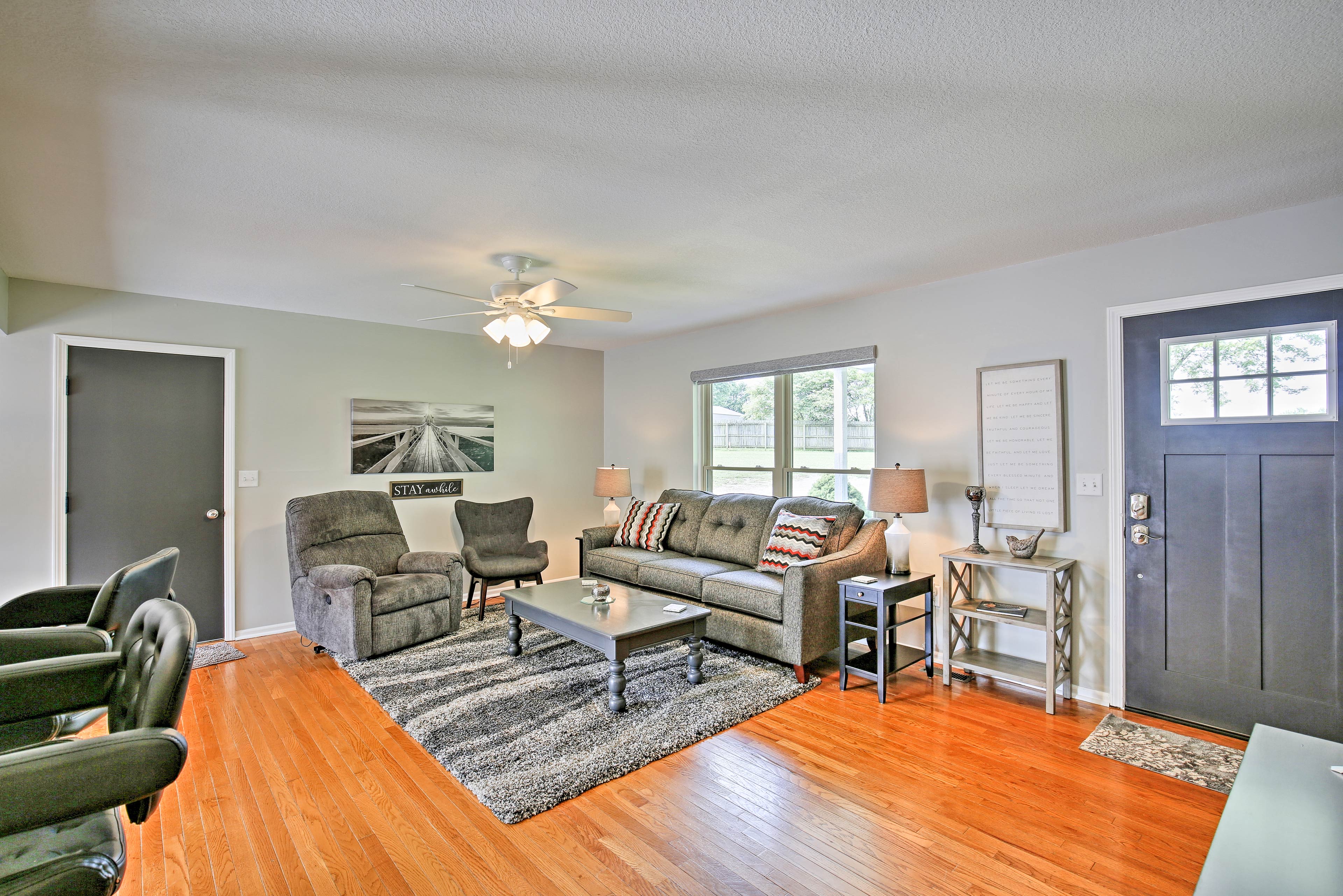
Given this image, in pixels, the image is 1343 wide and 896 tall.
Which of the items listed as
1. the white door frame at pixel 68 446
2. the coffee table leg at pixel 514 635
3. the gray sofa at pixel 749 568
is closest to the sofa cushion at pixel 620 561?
the gray sofa at pixel 749 568

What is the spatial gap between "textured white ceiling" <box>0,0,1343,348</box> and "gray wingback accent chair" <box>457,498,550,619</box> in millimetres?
2519

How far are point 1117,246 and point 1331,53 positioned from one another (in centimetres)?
163

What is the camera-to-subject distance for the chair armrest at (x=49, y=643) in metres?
1.97

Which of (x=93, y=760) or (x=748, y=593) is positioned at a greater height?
(x=93, y=760)

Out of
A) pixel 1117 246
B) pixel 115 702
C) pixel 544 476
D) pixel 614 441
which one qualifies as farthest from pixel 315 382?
pixel 1117 246

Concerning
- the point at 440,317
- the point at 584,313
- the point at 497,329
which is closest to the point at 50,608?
Answer: the point at 497,329

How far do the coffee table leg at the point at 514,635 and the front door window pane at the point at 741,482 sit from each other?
78.3 inches

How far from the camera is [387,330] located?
5164 mm

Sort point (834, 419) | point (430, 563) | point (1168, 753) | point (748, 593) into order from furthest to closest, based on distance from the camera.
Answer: point (834, 419)
point (430, 563)
point (748, 593)
point (1168, 753)

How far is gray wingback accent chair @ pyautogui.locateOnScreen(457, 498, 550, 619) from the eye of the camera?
16.7 feet

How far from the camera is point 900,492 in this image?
147 inches

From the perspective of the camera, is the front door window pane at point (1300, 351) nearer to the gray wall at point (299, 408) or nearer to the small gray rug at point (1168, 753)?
the small gray rug at point (1168, 753)

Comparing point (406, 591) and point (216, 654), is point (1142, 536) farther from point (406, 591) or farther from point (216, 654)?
point (216, 654)

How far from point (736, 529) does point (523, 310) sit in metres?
2.24
